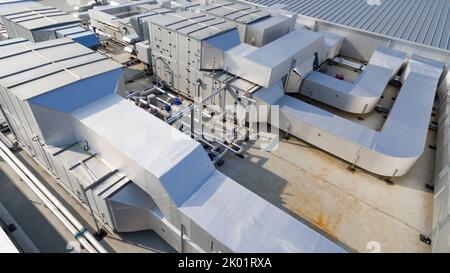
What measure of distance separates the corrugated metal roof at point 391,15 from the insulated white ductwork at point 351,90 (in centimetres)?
828

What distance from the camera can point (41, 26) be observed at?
16.8 metres

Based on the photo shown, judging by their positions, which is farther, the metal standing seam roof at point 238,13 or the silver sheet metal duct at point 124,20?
the silver sheet metal duct at point 124,20

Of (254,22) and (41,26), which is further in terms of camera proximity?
(254,22)

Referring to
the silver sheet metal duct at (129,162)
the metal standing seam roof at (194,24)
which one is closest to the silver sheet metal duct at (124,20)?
the metal standing seam roof at (194,24)

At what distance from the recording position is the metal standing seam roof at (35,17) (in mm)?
16969

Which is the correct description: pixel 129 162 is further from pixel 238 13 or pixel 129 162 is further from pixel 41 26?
pixel 238 13

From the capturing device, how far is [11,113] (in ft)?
39.3

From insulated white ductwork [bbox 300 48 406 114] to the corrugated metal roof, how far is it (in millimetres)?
8285

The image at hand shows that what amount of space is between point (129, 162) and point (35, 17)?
1541 cm

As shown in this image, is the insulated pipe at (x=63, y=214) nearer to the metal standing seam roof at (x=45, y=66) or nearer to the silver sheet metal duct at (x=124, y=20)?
the metal standing seam roof at (x=45, y=66)

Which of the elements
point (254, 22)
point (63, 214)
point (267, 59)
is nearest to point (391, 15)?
point (254, 22)

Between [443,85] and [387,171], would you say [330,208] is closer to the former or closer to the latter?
[387,171]

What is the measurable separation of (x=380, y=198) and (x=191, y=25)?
1510 cm

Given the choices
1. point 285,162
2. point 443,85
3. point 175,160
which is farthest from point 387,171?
point 443,85
